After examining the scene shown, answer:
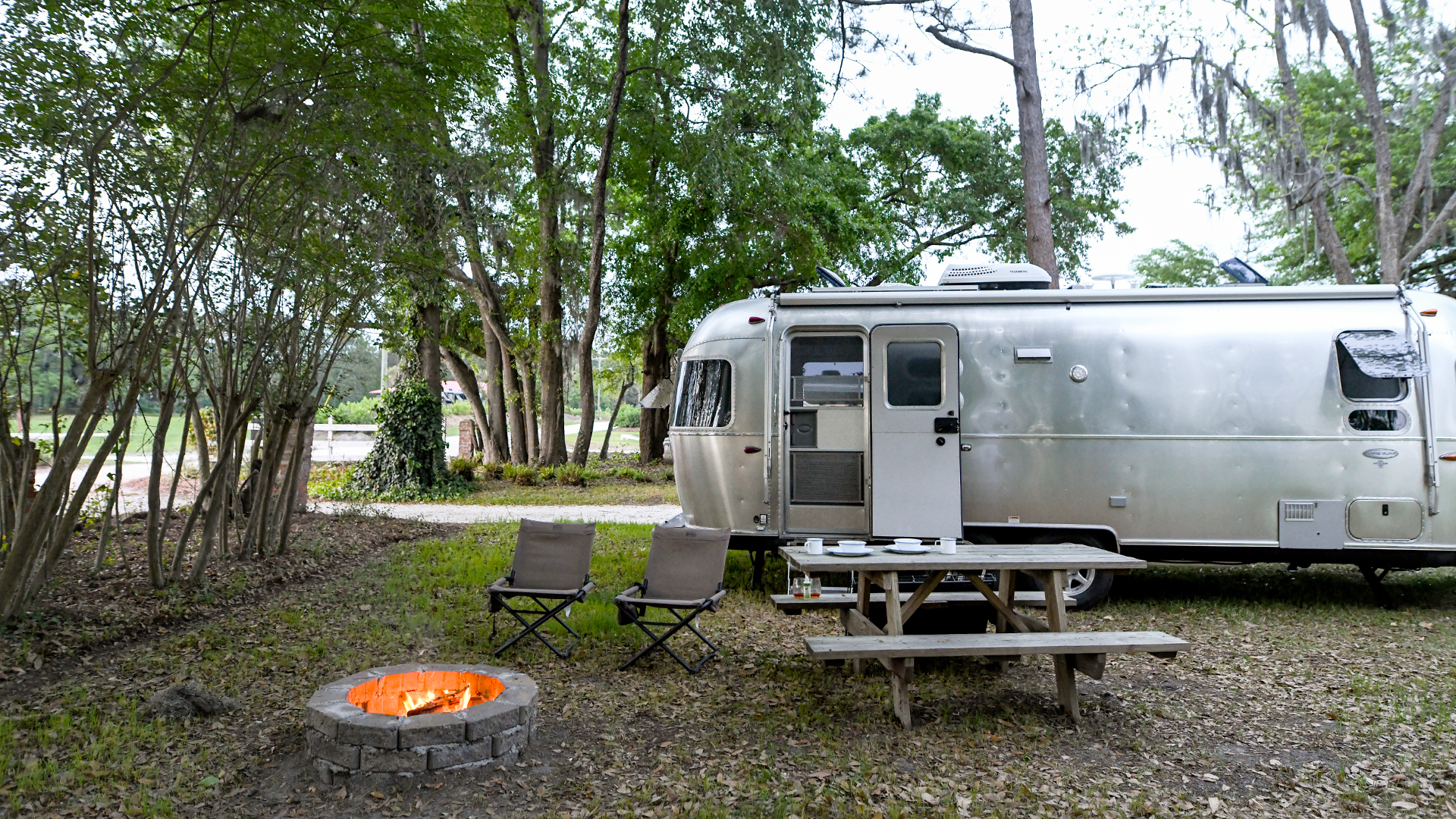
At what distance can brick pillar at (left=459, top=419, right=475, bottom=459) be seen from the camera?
21.1 meters

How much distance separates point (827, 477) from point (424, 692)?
3.91 metres

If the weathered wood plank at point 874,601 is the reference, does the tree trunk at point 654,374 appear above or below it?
above

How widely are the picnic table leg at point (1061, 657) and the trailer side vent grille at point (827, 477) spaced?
87.4 inches

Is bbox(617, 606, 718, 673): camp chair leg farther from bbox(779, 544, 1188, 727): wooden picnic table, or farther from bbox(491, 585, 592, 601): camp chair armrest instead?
bbox(779, 544, 1188, 727): wooden picnic table

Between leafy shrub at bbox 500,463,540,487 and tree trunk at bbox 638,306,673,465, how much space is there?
3.64 metres

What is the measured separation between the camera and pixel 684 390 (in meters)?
7.85

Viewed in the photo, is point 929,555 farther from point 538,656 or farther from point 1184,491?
point 1184,491

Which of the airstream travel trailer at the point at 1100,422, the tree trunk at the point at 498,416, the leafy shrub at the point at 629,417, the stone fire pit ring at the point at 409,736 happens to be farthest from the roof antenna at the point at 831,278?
the leafy shrub at the point at 629,417

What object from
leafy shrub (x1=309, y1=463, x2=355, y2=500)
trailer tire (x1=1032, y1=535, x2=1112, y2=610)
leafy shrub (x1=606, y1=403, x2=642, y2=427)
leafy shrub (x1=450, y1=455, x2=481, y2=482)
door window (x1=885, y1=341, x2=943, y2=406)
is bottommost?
trailer tire (x1=1032, y1=535, x2=1112, y2=610)

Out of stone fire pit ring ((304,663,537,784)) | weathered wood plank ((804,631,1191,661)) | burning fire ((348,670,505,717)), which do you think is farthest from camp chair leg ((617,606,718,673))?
stone fire pit ring ((304,663,537,784))

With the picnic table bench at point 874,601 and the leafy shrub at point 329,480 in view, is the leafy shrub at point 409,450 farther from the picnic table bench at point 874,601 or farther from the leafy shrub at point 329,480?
the picnic table bench at point 874,601

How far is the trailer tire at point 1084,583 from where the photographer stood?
7191 mm

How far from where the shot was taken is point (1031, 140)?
36.2ft

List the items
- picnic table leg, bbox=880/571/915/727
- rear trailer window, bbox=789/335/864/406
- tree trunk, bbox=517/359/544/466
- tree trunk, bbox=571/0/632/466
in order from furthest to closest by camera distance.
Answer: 1. tree trunk, bbox=517/359/544/466
2. tree trunk, bbox=571/0/632/466
3. rear trailer window, bbox=789/335/864/406
4. picnic table leg, bbox=880/571/915/727
